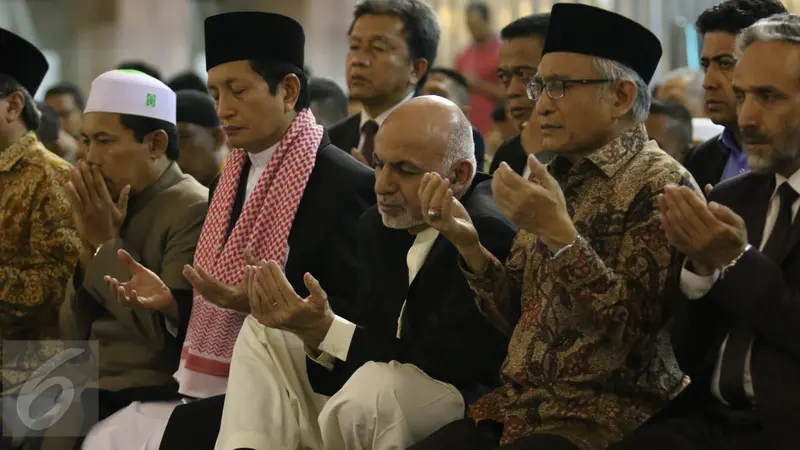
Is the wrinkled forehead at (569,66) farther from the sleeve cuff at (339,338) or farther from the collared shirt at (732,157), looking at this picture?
the collared shirt at (732,157)

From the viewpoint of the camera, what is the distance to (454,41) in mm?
11812

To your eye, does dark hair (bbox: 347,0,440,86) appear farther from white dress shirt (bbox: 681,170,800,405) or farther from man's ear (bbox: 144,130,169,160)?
white dress shirt (bbox: 681,170,800,405)

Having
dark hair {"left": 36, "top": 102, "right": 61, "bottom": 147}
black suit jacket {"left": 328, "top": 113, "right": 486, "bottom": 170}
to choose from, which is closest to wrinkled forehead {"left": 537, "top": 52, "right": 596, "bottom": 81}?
black suit jacket {"left": 328, "top": 113, "right": 486, "bottom": 170}

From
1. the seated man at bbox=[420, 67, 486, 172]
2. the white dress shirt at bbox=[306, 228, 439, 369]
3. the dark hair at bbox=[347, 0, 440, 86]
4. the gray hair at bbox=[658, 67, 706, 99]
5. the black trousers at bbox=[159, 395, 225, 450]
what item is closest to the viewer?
the white dress shirt at bbox=[306, 228, 439, 369]

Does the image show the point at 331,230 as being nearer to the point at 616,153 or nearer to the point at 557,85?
the point at 557,85

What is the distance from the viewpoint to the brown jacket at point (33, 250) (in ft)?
16.2

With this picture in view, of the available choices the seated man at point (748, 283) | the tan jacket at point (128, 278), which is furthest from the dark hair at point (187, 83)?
the seated man at point (748, 283)

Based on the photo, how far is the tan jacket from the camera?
14.9 feet

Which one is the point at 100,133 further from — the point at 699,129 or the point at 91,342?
the point at 699,129

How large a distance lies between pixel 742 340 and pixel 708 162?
1582 mm

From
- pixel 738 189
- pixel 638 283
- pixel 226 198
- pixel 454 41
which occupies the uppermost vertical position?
pixel 738 189

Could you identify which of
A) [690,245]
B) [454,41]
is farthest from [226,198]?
[454,41]

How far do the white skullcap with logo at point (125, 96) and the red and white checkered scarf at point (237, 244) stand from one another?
0.64m

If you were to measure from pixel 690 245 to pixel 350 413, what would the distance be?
1106 millimetres
